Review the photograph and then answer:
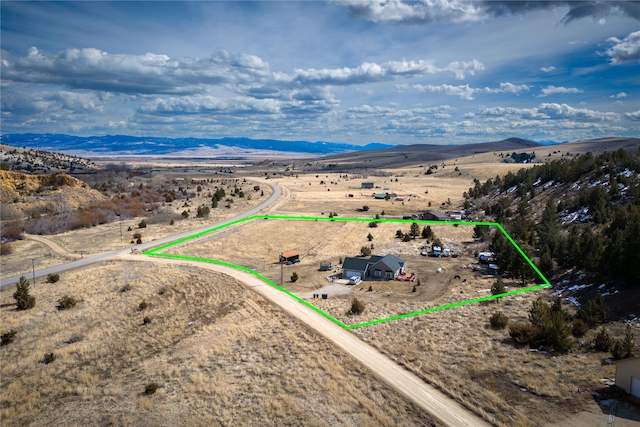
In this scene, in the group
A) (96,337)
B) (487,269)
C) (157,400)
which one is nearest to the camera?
(157,400)

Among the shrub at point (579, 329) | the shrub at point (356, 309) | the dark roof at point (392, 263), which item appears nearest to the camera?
the shrub at point (579, 329)

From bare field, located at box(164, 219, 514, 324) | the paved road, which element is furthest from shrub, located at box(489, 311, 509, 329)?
the paved road

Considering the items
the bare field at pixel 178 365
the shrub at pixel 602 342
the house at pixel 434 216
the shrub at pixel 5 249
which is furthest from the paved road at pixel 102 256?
the shrub at pixel 602 342

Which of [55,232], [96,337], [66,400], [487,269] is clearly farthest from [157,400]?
[55,232]

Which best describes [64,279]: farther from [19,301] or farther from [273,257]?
[273,257]

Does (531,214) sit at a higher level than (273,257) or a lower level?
higher

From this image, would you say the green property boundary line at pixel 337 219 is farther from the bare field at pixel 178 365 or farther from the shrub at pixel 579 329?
the shrub at pixel 579 329

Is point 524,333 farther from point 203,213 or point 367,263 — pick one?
point 203,213

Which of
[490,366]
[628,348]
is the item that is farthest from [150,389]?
[628,348]
